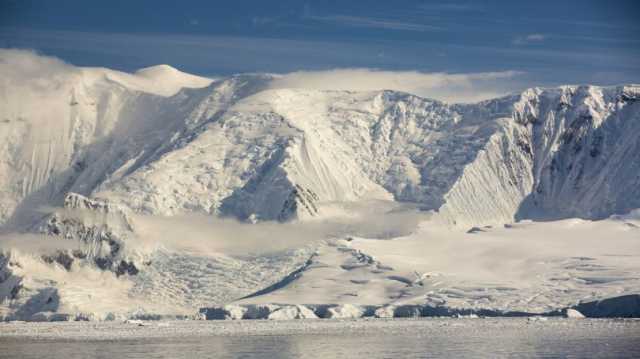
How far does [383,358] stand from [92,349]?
47.2m

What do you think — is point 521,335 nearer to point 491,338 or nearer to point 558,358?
point 491,338

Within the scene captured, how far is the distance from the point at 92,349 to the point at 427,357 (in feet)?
169

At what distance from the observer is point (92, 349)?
637ft

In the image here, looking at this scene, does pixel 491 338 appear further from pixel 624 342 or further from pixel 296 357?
pixel 296 357

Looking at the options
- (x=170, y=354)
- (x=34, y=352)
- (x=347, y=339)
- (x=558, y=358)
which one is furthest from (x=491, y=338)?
(x=34, y=352)

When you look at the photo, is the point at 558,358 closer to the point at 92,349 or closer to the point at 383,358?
the point at 383,358

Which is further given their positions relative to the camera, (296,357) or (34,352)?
(34,352)

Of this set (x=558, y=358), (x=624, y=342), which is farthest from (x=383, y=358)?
(x=624, y=342)

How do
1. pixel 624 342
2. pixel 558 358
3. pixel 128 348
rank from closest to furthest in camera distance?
1. pixel 558 358
2. pixel 624 342
3. pixel 128 348

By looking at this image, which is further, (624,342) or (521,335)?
(521,335)

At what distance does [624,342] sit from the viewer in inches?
7067

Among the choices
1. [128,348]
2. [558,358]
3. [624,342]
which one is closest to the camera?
[558,358]

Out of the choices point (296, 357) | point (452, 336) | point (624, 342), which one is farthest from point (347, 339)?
point (624, 342)

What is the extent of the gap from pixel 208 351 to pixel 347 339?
2365 cm
